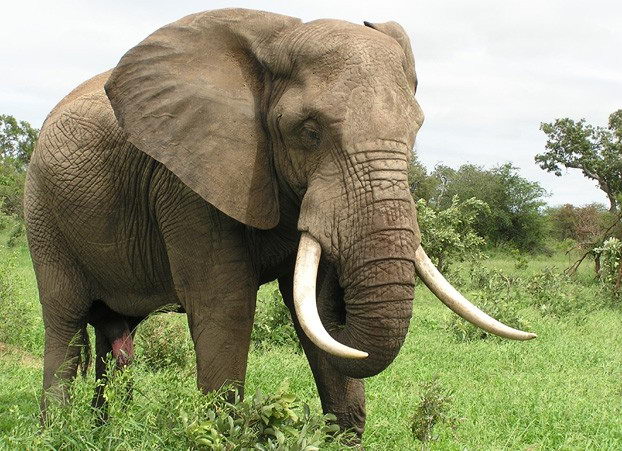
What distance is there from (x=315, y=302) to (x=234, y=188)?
2.17ft

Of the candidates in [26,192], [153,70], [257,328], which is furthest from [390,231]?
[257,328]

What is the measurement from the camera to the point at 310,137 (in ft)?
10.1

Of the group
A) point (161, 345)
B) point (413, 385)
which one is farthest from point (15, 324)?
point (413, 385)

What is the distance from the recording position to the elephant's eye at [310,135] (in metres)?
3.07

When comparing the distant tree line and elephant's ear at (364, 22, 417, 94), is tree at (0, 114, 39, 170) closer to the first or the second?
the distant tree line

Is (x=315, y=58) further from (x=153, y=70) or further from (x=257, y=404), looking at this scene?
(x=257, y=404)

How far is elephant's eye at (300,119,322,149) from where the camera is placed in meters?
3.07

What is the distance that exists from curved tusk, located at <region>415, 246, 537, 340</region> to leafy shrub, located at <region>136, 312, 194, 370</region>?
133 inches

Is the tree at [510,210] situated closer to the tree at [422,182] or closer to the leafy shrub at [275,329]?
the tree at [422,182]

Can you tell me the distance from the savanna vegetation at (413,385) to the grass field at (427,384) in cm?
1

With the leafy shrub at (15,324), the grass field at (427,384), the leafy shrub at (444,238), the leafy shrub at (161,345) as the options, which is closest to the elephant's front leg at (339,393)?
the grass field at (427,384)

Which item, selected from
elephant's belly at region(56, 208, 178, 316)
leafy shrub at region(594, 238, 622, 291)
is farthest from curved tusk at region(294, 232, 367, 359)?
leafy shrub at region(594, 238, 622, 291)

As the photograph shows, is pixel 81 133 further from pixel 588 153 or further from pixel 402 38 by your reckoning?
pixel 588 153

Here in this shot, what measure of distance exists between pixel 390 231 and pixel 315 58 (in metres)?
0.73
